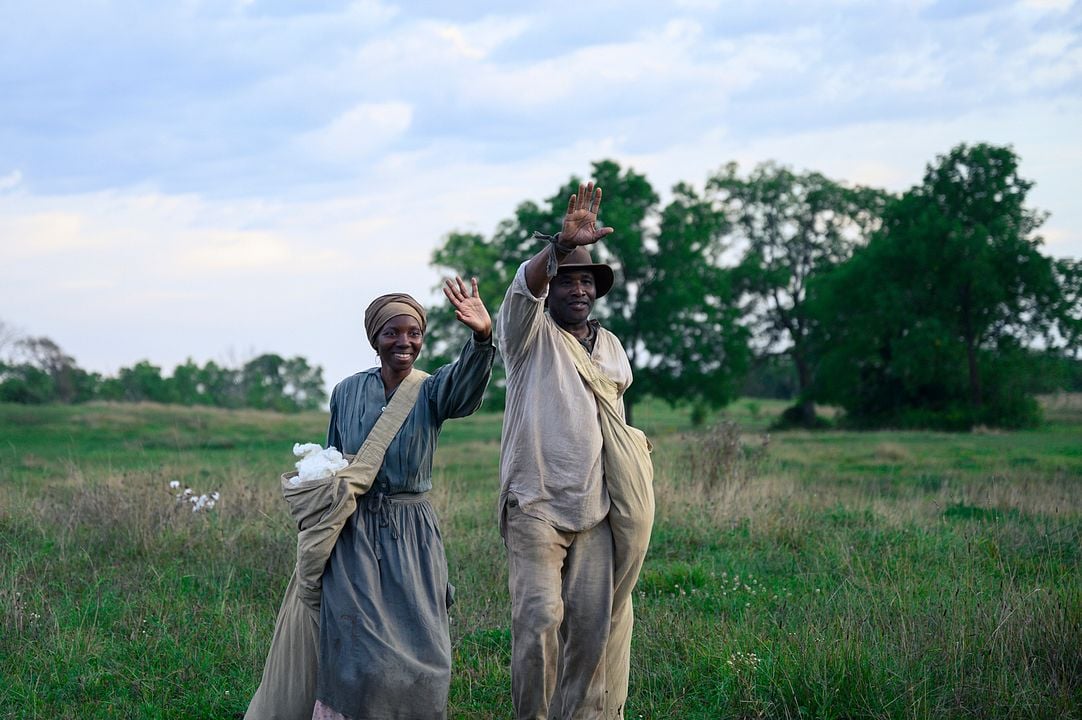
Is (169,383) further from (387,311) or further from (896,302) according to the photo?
(387,311)

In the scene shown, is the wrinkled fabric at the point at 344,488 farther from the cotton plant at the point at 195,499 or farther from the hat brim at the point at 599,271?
the cotton plant at the point at 195,499

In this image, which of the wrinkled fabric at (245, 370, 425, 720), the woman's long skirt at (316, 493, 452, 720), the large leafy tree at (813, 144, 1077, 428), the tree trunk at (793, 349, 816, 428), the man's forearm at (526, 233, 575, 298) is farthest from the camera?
the tree trunk at (793, 349, 816, 428)

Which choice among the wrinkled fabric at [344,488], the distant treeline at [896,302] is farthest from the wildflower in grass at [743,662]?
the distant treeline at [896,302]

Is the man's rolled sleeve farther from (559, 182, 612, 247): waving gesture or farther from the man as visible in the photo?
(559, 182, 612, 247): waving gesture

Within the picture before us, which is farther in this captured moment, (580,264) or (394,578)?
(580,264)

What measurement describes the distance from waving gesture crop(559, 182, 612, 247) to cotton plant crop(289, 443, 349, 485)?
1.29 m

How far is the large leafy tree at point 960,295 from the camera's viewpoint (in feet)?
105

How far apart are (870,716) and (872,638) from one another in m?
0.62

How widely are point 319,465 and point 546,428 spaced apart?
982 mm

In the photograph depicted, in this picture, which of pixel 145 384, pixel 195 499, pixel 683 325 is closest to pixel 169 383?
pixel 145 384

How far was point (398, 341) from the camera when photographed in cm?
441

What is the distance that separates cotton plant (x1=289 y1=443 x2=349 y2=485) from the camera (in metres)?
4.15

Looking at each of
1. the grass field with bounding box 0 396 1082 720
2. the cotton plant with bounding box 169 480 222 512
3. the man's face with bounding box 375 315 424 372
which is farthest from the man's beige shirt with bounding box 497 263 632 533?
the cotton plant with bounding box 169 480 222 512

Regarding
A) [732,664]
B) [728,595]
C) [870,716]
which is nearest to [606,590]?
[732,664]
